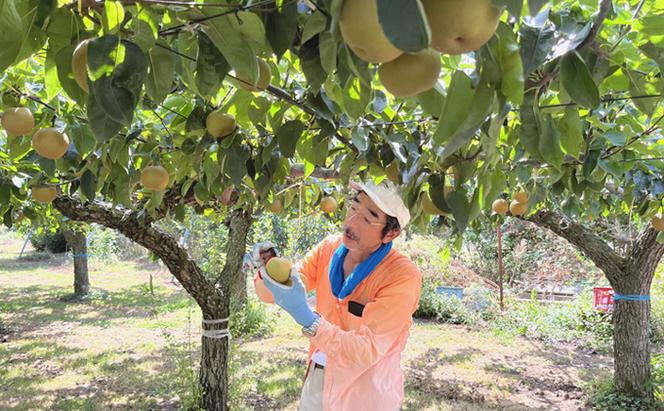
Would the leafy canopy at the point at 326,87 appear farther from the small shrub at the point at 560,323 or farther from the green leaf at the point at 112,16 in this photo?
the small shrub at the point at 560,323

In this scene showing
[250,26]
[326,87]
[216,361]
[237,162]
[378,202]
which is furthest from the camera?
[216,361]

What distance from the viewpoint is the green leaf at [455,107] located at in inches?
21.5

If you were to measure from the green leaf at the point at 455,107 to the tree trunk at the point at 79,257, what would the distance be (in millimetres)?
9104

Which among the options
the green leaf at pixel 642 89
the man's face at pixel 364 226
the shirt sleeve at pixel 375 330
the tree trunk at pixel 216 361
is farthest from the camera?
the tree trunk at pixel 216 361

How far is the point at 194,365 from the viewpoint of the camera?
197 inches

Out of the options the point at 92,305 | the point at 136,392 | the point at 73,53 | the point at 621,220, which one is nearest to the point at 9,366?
the point at 136,392

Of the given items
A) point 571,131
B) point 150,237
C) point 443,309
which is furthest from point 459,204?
point 443,309

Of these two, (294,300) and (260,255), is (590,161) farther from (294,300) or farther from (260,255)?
(260,255)

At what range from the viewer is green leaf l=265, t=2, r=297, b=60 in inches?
25.5

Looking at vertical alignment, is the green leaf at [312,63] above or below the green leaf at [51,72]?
below

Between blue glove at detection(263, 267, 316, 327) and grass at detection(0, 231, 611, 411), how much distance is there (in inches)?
85.9

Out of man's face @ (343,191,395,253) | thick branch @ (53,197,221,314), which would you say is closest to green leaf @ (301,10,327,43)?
man's face @ (343,191,395,253)

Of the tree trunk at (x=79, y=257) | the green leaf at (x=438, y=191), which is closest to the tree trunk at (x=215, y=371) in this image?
the green leaf at (x=438, y=191)

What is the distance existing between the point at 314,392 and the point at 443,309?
6.01 metres
